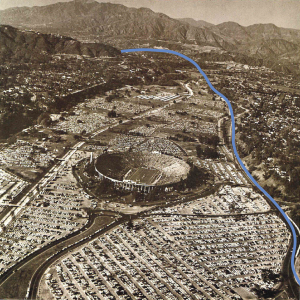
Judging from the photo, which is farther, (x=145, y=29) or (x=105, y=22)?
(x=105, y=22)

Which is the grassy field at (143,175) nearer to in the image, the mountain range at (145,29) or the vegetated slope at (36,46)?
the mountain range at (145,29)

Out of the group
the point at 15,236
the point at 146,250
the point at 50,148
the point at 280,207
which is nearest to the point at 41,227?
the point at 15,236

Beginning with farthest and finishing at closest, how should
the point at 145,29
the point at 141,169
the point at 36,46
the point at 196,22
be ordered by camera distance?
the point at 36,46 → the point at 141,169 → the point at 145,29 → the point at 196,22

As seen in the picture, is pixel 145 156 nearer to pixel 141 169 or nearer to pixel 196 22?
pixel 141 169

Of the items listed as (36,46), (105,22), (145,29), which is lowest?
(36,46)

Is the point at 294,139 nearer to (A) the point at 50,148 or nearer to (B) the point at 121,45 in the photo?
(B) the point at 121,45

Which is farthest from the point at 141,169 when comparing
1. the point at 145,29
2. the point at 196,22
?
the point at 196,22

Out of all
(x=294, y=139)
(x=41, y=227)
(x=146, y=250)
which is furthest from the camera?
(x=294, y=139)

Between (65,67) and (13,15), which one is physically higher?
(13,15)
